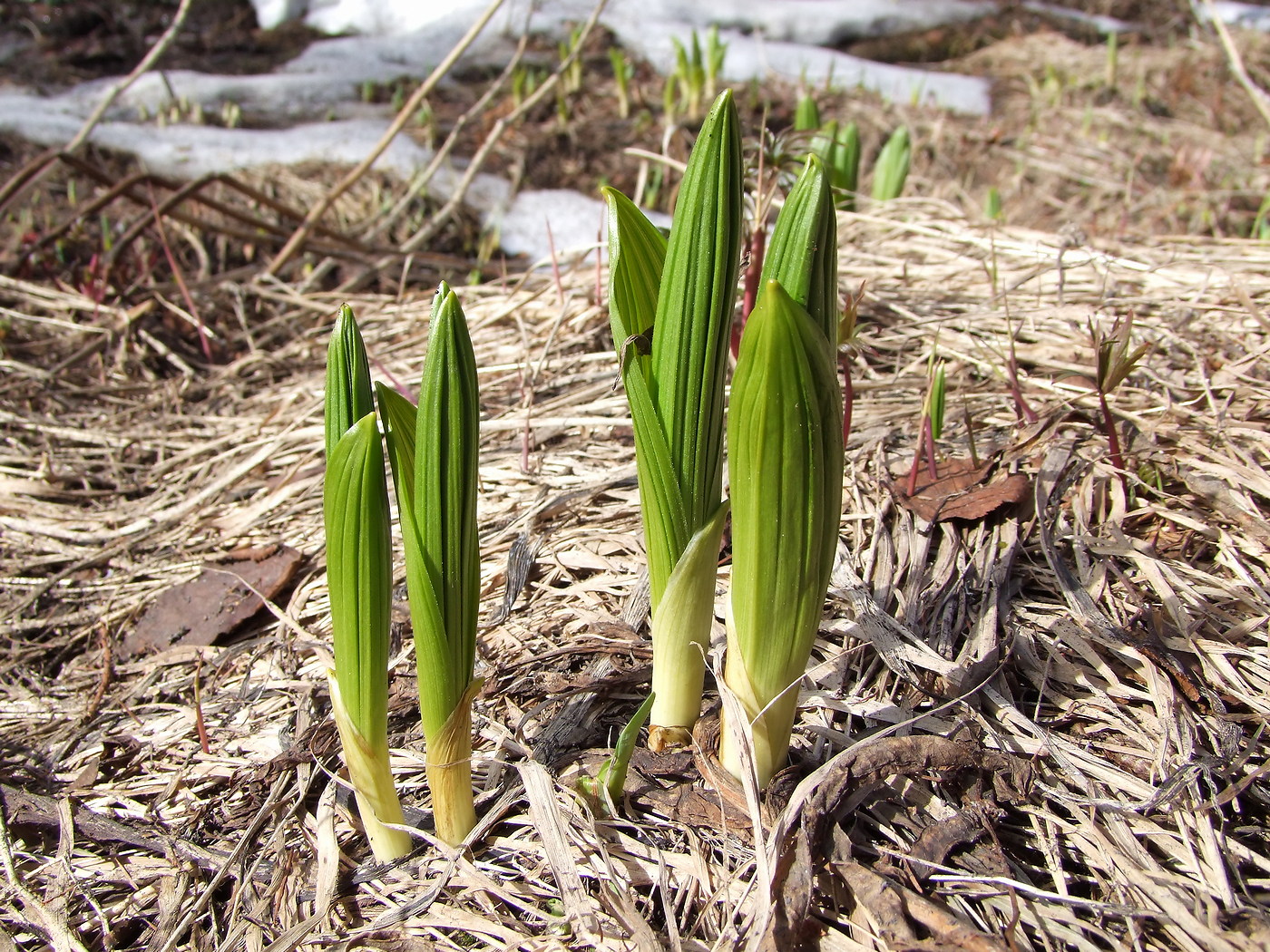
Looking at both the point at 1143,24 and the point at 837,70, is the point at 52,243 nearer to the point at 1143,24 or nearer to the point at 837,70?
the point at 837,70

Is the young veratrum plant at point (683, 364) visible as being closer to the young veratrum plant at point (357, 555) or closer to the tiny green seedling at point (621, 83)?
the young veratrum plant at point (357, 555)

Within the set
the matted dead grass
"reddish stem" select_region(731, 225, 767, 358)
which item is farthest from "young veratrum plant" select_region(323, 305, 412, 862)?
"reddish stem" select_region(731, 225, 767, 358)

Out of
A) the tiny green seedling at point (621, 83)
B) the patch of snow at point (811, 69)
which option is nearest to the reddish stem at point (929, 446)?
the tiny green seedling at point (621, 83)

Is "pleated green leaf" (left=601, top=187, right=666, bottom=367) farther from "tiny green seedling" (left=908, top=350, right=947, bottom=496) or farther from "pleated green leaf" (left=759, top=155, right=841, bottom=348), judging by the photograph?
"tiny green seedling" (left=908, top=350, right=947, bottom=496)

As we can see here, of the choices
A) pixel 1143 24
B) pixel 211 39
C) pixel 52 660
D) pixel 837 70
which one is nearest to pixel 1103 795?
pixel 52 660

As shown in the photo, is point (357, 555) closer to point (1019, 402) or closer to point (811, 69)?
point (1019, 402)

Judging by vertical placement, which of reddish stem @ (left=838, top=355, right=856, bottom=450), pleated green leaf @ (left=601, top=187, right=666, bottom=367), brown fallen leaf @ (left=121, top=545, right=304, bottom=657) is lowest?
brown fallen leaf @ (left=121, top=545, right=304, bottom=657)

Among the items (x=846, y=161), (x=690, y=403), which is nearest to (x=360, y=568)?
(x=690, y=403)
